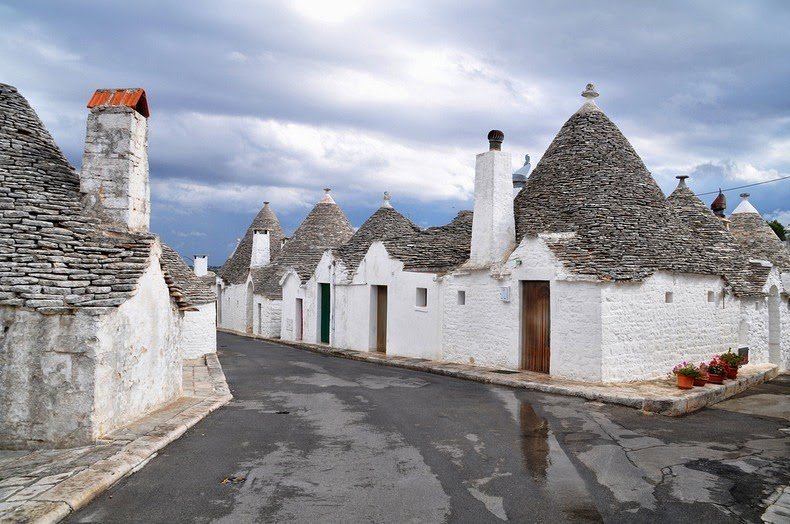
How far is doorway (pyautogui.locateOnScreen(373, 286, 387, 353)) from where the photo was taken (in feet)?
64.6

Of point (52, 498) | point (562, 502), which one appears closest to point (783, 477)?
point (562, 502)

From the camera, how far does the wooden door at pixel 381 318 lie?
19703mm

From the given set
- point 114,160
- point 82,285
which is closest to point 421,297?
point 114,160

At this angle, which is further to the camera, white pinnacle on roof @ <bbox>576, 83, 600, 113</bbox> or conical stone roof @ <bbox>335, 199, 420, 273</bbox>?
conical stone roof @ <bbox>335, 199, 420, 273</bbox>

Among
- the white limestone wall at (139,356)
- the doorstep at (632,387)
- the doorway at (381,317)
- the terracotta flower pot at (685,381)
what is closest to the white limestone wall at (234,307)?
the doorway at (381,317)

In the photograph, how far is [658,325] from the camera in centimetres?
1253

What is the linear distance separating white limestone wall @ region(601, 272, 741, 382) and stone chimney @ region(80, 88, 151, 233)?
8.72 metres

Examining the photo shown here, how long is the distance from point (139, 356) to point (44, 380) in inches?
56.2

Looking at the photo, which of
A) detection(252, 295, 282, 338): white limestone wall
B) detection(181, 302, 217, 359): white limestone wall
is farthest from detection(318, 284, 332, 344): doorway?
detection(252, 295, 282, 338): white limestone wall

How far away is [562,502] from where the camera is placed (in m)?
5.36

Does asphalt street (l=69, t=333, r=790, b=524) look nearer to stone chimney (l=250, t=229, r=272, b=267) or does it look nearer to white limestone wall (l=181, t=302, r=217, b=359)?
white limestone wall (l=181, t=302, r=217, b=359)

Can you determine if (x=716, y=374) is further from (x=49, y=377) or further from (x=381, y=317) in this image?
(x=49, y=377)

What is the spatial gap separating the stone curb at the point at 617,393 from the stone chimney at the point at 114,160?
7.65 metres

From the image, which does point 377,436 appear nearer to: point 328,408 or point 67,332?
point 328,408
